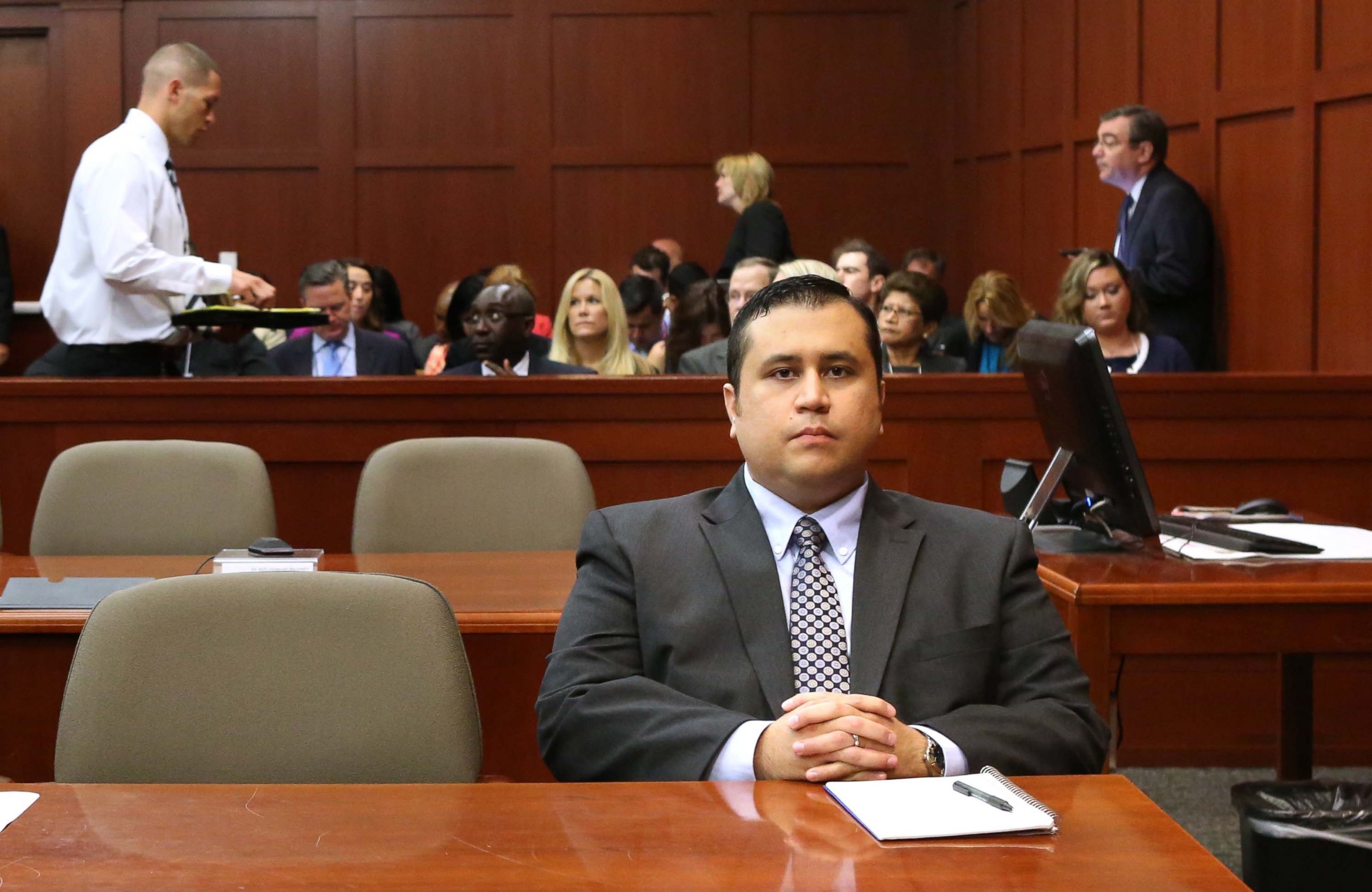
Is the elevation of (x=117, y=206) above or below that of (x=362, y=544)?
above

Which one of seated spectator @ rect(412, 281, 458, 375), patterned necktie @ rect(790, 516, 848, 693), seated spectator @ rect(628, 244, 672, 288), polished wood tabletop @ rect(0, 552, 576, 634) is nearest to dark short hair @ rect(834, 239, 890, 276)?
seated spectator @ rect(628, 244, 672, 288)

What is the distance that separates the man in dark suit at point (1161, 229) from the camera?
5828 mm

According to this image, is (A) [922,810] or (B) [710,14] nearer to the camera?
(A) [922,810]

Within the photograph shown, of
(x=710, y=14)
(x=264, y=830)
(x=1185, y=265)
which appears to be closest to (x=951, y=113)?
(x=710, y=14)

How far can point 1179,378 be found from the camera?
13.1ft

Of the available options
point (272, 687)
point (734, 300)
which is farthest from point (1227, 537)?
point (734, 300)

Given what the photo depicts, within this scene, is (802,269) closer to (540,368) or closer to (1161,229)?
(540,368)

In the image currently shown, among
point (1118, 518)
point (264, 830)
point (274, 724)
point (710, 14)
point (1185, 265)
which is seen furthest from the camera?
point (710, 14)

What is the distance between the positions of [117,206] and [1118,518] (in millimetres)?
3073

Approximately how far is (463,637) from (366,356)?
3.31 meters

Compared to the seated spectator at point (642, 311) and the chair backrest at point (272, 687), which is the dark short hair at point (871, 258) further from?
the chair backrest at point (272, 687)

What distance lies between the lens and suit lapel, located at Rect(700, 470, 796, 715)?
1.91 meters

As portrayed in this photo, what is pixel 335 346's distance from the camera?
233 inches

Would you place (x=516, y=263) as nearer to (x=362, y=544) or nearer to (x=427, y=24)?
(x=427, y=24)
